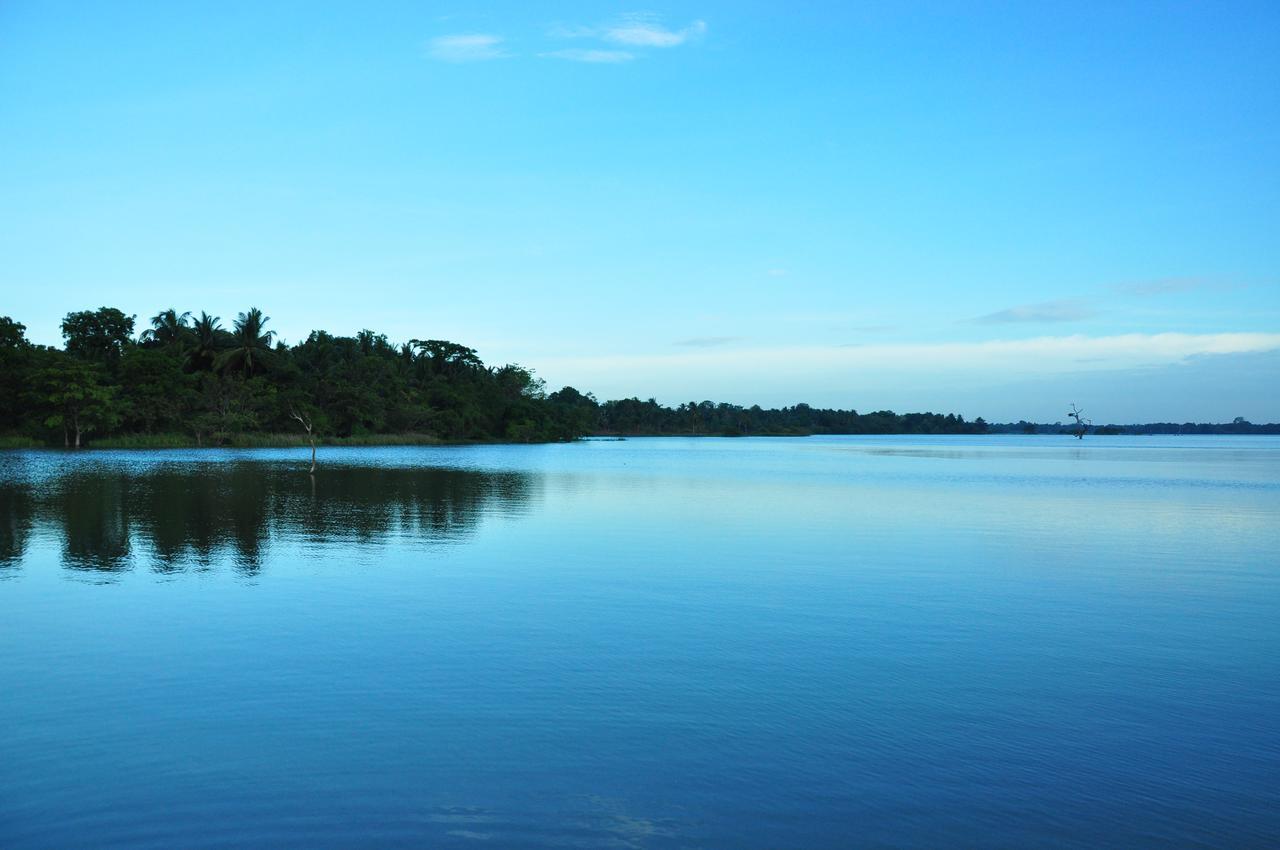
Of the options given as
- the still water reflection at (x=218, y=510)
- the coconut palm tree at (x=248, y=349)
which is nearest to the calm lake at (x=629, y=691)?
the still water reflection at (x=218, y=510)

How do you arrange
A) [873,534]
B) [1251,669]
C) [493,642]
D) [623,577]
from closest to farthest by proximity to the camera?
[1251,669], [493,642], [623,577], [873,534]

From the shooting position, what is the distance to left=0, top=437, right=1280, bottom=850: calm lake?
6.24 meters

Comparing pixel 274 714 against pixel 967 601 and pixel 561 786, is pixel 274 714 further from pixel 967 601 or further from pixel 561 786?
pixel 967 601

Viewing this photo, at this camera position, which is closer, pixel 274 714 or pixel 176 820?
pixel 176 820

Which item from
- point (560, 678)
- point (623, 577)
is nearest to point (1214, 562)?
point (623, 577)

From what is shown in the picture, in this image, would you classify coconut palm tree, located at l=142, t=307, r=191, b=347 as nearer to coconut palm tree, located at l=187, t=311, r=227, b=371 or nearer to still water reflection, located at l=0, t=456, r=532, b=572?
coconut palm tree, located at l=187, t=311, r=227, b=371

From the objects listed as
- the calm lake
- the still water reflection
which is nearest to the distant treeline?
the still water reflection

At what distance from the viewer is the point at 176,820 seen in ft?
19.9

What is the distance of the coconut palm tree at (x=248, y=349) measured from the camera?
266 feet

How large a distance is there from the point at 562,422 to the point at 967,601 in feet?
387

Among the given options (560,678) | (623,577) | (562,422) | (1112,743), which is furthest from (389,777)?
(562,422)

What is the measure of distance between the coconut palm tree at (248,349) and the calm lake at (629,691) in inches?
2551

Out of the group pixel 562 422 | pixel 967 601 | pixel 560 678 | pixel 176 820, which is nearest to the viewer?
pixel 176 820

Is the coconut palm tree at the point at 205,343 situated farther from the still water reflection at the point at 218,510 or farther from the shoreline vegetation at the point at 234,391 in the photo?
the still water reflection at the point at 218,510
